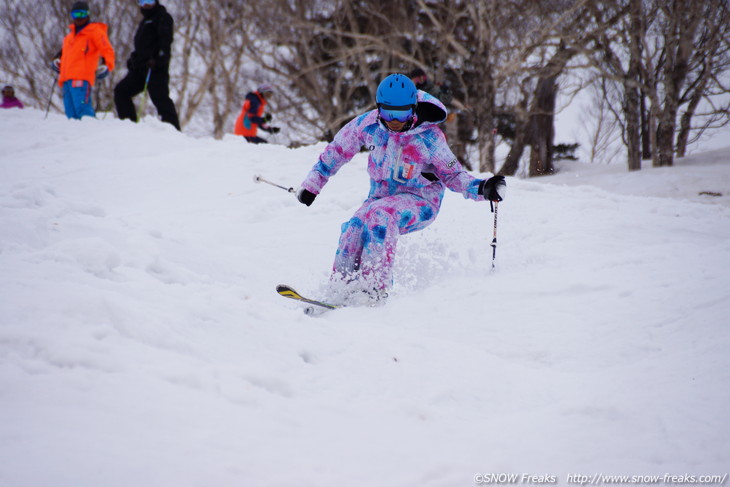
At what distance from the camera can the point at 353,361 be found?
250 cm

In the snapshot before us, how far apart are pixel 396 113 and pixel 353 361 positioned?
6.54 feet

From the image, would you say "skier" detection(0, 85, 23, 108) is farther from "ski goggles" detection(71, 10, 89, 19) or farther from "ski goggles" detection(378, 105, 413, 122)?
"ski goggles" detection(378, 105, 413, 122)

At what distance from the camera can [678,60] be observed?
1120 cm

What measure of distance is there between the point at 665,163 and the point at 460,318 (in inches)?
408

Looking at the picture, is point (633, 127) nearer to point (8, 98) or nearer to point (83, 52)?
point (83, 52)

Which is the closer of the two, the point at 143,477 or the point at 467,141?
the point at 143,477

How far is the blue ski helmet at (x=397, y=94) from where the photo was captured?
12.6ft

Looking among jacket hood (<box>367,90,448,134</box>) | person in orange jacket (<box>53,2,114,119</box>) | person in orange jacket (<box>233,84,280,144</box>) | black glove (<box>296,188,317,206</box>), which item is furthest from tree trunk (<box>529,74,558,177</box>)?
black glove (<box>296,188,317,206</box>)

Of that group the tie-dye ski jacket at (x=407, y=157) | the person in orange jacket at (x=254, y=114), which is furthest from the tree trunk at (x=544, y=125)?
the tie-dye ski jacket at (x=407, y=157)

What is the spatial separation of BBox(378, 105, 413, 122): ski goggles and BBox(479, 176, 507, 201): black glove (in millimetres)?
745

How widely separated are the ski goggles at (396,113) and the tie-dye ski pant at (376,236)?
57 centimetres

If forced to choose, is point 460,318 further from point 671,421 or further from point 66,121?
point 66,121

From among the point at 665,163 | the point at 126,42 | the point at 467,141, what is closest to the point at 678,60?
the point at 665,163

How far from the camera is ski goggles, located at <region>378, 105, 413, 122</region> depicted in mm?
3883
